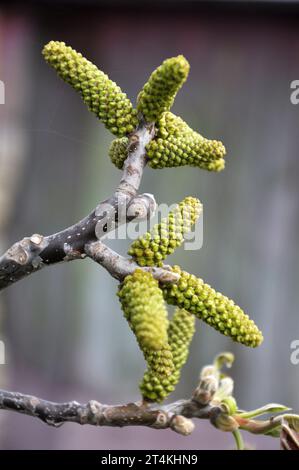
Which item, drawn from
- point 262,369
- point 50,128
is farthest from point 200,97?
point 262,369

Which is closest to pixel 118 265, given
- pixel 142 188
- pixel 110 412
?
pixel 110 412

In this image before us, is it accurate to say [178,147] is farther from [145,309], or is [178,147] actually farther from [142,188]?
[142,188]

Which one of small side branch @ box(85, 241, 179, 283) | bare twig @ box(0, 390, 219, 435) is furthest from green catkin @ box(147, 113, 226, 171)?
bare twig @ box(0, 390, 219, 435)

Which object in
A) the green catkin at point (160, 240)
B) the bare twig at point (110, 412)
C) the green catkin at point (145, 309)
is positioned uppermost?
the green catkin at point (160, 240)

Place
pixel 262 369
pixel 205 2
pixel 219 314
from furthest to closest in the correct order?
pixel 262 369, pixel 205 2, pixel 219 314

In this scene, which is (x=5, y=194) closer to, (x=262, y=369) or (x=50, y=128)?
(x=50, y=128)

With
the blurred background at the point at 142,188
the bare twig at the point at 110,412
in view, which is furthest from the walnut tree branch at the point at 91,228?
the blurred background at the point at 142,188

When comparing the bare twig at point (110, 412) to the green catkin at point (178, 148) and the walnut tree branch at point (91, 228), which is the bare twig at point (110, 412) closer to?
the walnut tree branch at point (91, 228)
